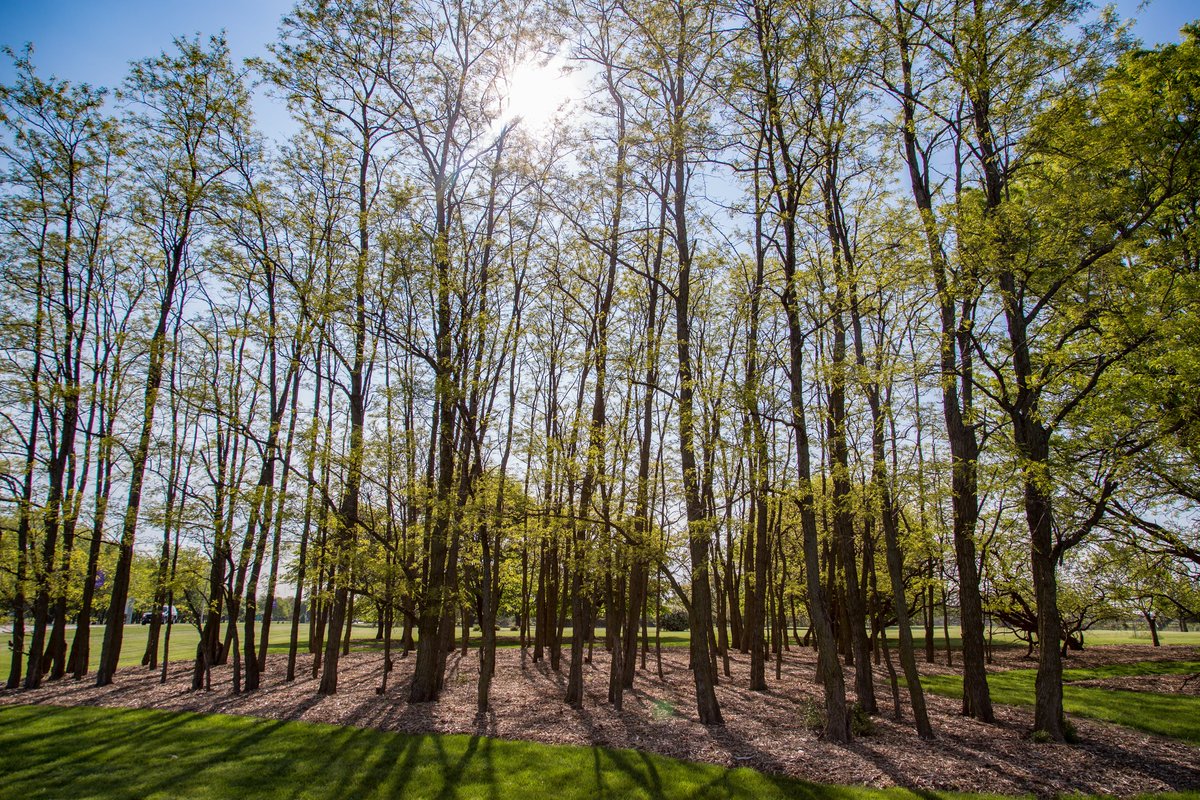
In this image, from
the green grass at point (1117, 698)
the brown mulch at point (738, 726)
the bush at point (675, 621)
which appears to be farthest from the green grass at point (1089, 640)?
the brown mulch at point (738, 726)

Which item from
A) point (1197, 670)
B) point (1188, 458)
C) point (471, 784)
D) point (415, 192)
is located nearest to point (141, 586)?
point (415, 192)

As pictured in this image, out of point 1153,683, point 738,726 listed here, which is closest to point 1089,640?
point 1153,683

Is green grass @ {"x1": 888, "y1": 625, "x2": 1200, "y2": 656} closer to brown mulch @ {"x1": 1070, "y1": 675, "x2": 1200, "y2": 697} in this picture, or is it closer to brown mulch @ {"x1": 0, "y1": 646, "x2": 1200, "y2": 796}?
brown mulch @ {"x1": 1070, "y1": 675, "x2": 1200, "y2": 697}

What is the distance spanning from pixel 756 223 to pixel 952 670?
1639 centimetres

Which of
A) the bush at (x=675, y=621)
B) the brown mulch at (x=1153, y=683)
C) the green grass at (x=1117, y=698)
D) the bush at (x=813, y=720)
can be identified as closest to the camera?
the bush at (x=813, y=720)

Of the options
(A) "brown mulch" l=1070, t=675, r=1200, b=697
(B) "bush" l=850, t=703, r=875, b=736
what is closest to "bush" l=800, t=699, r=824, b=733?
(B) "bush" l=850, t=703, r=875, b=736

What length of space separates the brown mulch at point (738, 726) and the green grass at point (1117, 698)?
927 millimetres

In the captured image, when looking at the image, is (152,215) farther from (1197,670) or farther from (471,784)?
(1197,670)

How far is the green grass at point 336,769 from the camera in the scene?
23.3 feet

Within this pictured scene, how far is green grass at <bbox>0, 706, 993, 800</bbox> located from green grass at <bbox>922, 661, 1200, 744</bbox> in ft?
23.0

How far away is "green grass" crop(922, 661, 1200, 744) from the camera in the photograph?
1056 centimetres

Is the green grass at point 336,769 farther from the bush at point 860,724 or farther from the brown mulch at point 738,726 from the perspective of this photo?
the bush at point 860,724

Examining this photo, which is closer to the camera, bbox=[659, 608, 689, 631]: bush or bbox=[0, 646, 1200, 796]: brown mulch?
bbox=[0, 646, 1200, 796]: brown mulch

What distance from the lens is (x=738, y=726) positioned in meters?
10.3
